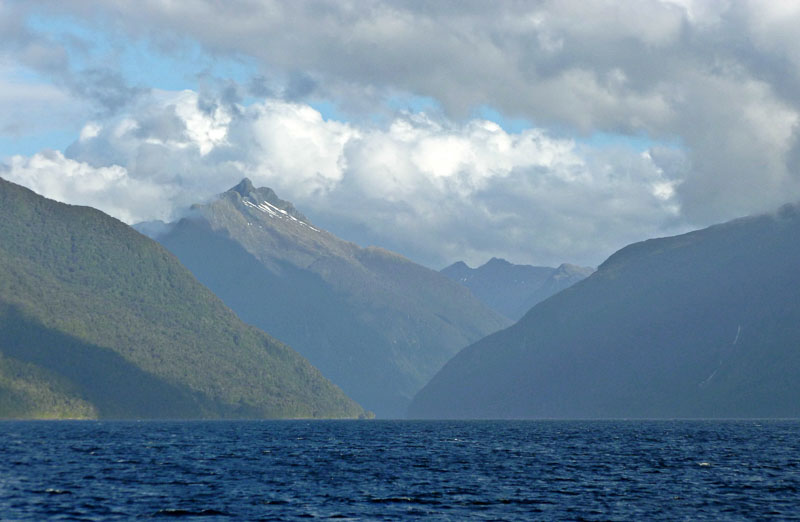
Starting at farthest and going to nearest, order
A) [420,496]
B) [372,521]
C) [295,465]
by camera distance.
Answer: [295,465] → [420,496] → [372,521]

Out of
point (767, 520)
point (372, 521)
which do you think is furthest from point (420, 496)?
point (767, 520)

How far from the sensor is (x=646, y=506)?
102 m

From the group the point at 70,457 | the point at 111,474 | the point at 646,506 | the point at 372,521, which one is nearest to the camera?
the point at 372,521

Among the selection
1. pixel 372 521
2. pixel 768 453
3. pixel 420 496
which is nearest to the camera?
pixel 372 521

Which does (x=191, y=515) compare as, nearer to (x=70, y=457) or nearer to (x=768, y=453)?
(x=70, y=457)

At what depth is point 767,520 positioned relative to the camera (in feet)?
300

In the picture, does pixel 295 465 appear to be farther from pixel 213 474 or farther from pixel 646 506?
pixel 646 506

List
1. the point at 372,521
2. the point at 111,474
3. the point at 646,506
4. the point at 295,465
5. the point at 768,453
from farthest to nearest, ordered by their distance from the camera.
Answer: the point at 768,453, the point at 295,465, the point at 111,474, the point at 646,506, the point at 372,521

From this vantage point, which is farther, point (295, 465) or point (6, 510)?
point (295, 465)

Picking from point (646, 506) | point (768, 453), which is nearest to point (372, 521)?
point (646, 506)

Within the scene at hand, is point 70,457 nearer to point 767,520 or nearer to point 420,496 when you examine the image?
point 420,496

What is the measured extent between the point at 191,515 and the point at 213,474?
44.4 m

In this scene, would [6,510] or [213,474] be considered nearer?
[6,510]

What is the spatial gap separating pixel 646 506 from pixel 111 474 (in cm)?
6992
